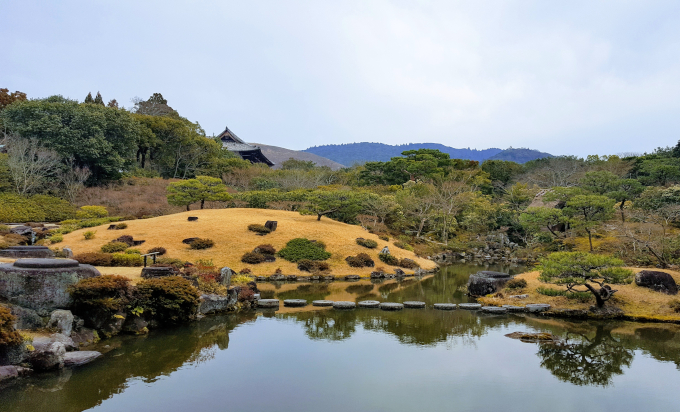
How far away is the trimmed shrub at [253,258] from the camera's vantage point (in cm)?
2036

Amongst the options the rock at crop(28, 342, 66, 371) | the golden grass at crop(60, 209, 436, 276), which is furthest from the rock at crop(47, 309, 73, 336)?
the golden grass at crop(60, 209, 436, 276)

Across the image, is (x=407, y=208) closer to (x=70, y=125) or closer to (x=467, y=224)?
(x=467, y=224)

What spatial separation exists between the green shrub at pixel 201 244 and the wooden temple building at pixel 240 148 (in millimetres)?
37444

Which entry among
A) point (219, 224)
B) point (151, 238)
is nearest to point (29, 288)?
point (151, 238)

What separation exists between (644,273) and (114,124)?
3842 cm

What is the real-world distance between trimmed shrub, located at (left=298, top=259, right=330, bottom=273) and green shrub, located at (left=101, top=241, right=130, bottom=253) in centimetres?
875

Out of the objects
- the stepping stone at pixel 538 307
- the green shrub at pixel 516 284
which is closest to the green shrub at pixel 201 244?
the green shrub at pixel 516 284

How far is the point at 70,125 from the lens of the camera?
33.0 m

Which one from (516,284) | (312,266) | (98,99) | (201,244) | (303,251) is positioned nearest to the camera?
(516,284)

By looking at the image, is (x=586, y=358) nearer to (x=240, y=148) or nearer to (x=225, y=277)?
(x=225, y=277)

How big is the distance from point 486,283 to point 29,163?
33.0m

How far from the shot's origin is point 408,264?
23234mm

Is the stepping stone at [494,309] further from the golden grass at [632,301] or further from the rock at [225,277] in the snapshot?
the rock at [225,277]

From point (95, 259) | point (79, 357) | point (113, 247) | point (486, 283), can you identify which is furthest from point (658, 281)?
point (113, 247)
